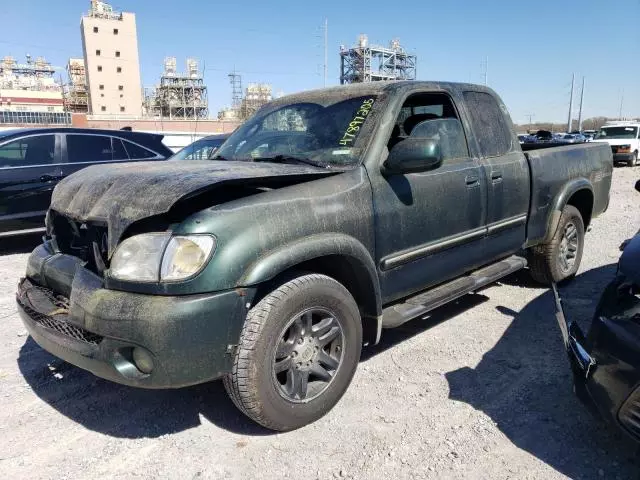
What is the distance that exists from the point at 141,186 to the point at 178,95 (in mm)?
96755

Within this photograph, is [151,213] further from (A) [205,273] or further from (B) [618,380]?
(B) [618,380]

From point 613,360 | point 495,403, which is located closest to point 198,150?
point 495,403

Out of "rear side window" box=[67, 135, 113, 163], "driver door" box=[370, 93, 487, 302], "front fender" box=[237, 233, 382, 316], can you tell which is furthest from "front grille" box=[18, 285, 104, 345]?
"rear side window" box=[67, 135, 113, 163]

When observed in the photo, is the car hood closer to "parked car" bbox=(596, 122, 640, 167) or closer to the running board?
the running board

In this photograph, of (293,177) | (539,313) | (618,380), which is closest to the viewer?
(618,380)

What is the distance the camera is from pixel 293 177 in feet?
9.21

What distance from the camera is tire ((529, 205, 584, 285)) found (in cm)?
489

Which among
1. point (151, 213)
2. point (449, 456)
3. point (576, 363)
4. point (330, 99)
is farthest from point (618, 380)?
point (330, 99)

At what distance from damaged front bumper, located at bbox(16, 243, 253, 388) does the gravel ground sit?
1.74 ft

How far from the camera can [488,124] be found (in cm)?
427

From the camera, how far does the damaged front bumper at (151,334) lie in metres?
2.25

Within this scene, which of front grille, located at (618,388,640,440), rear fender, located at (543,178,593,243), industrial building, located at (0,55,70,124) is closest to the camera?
front grille, located at (618,388,640,440)

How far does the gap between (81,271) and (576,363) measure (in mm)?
2596

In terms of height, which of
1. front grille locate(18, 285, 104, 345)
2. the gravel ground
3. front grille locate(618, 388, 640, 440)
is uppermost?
front grille locate(18, 285, 104, 345)
